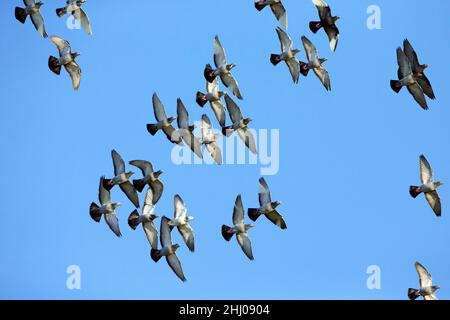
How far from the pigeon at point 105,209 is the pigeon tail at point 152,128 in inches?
68.0

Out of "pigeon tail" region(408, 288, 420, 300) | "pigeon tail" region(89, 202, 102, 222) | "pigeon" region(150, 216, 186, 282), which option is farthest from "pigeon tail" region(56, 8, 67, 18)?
"pigeon tail" region(408, 288, 420, 300)

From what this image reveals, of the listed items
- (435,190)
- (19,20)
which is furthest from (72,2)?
(435,190)

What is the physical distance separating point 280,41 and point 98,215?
6659mm

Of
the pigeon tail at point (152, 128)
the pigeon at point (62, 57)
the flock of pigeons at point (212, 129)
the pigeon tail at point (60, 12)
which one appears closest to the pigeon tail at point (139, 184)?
the flock of pigeons at point (212, 129)

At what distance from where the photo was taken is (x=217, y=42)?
33594mm

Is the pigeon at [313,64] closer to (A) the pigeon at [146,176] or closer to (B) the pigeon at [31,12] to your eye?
(A) the pigeon at [146,176]

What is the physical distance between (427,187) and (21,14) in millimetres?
11515

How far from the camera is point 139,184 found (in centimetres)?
3269

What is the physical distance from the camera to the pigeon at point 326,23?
3359cm

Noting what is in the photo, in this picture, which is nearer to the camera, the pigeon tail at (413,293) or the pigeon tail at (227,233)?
the pigeon tail at (413,293)

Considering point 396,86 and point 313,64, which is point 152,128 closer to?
point 313,64

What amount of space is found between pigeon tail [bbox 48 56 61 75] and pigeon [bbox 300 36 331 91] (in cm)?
642

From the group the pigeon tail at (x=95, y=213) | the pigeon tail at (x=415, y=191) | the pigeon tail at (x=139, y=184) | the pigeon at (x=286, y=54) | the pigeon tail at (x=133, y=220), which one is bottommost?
the pigeon tail at (x=133, y=220)

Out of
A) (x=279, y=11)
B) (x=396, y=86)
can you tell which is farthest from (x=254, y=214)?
(x=279, y=11)
